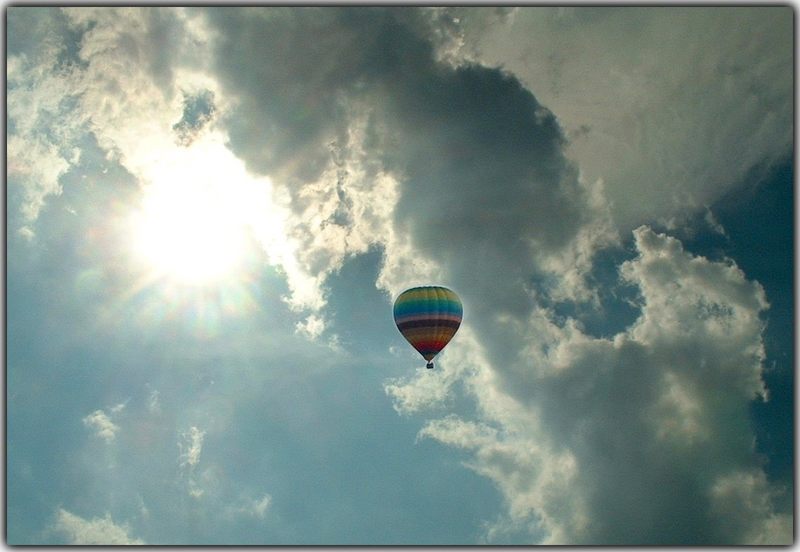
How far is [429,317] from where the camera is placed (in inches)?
3792

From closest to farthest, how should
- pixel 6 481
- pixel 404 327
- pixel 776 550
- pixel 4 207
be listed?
1. pixel 776 550
2. pixel 6 481
3. pixel 4 207
4. pixel 404 327

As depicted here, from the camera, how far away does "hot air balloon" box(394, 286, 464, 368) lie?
96500 millimetres

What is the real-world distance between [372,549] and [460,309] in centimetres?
5909

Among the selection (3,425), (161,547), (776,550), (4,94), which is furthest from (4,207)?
(776,550)

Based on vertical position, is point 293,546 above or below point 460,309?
below

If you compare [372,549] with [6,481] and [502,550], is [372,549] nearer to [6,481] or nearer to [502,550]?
[502,550]

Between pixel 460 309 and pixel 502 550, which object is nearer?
pixel 502 550

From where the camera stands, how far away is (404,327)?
323 ft

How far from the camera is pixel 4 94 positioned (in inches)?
2010

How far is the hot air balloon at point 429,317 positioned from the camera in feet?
317

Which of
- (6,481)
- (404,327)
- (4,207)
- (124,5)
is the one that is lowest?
(6,481)

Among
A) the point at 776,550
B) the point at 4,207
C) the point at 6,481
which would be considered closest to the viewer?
the point at 776,550

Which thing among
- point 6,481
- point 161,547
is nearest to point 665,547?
point 161,547

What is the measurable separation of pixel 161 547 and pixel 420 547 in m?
15.9
